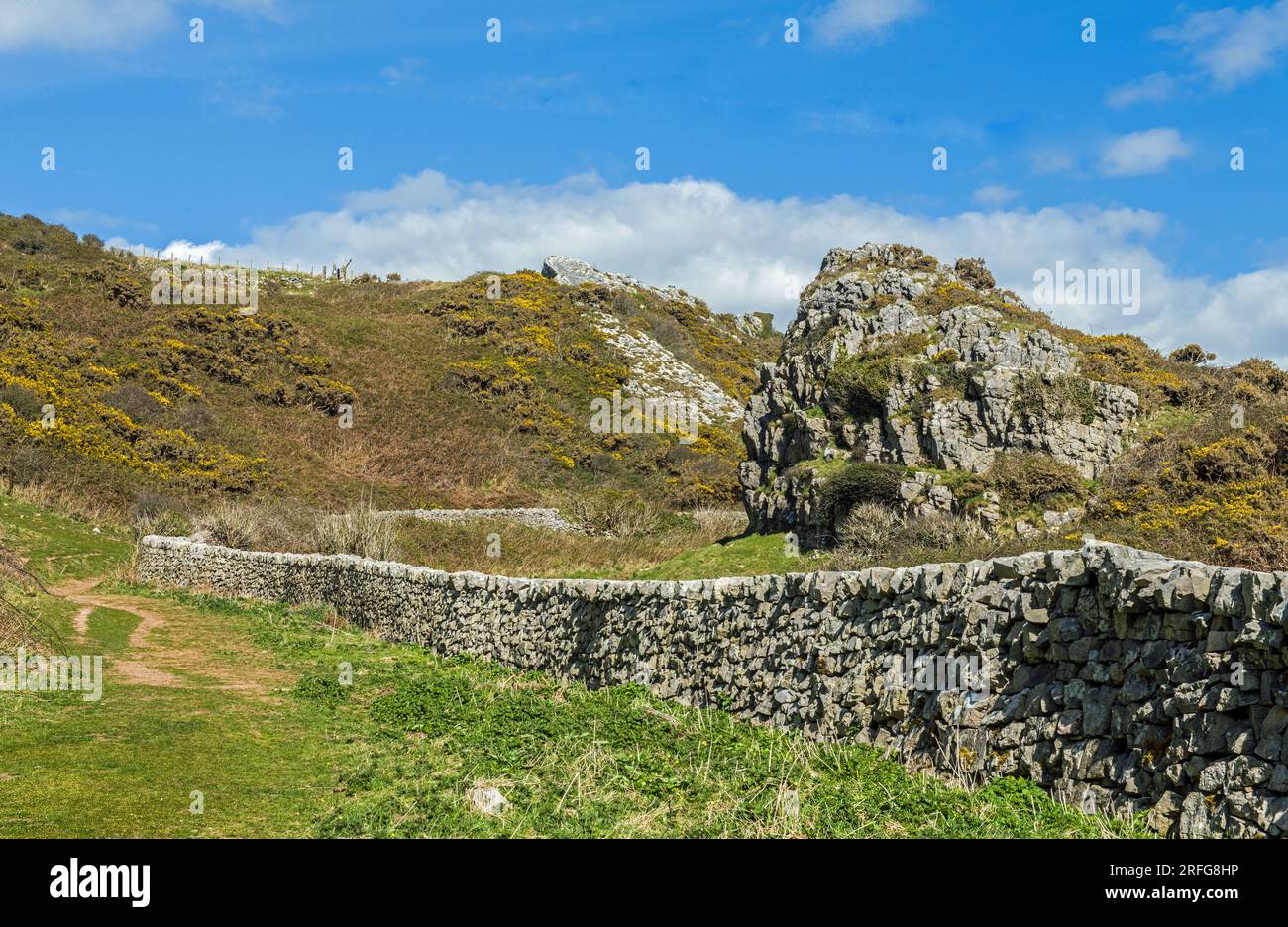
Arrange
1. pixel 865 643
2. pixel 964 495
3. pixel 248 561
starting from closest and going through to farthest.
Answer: pixel 865 643 → pixel 964 495 → pixel 248 561

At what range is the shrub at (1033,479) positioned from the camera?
20891 mm

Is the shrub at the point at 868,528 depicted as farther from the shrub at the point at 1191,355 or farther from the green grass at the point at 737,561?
the shrub at the point at 1191,355

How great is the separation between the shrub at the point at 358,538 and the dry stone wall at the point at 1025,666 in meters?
12.9

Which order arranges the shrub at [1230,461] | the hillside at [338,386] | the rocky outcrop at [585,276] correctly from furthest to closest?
the rocky outcrop at [585,276]
the hillside at [338,386]
the shrub at [1230,461]

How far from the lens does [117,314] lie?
1902 inches

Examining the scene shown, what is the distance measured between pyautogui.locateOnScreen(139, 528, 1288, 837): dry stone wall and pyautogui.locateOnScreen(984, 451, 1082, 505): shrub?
11854 millimetres

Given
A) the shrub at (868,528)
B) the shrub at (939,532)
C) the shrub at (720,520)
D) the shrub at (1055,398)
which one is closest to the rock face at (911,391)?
the shrub at (1055,398)

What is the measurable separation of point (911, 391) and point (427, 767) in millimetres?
18759

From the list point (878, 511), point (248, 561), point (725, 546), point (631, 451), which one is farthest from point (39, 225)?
point (878, 511)

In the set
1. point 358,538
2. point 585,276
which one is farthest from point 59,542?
point 585,276

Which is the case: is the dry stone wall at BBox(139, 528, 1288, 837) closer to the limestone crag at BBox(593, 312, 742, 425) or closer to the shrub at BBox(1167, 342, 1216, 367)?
the shrub at BBox(1167, 342, 1216, 367)

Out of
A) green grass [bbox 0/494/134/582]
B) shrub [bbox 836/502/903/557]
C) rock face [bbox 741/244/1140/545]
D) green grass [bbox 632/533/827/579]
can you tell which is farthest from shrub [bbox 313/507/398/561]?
shrub [bbox 836/502/903/557]
